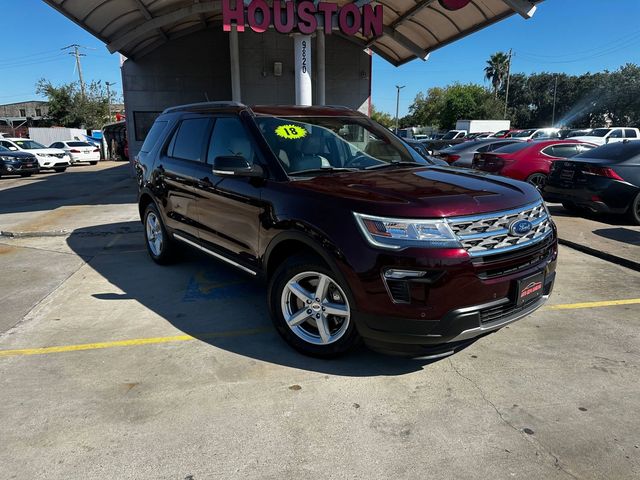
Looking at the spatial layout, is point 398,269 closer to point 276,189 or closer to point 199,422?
point 276,189

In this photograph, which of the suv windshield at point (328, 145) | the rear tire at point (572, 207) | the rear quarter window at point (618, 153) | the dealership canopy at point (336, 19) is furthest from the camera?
the dealership canopy at point (336, 19)

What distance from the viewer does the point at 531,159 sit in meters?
11.2

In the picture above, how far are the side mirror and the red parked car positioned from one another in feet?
29.1

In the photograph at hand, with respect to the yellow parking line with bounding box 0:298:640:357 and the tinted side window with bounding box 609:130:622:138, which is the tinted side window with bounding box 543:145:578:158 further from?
the tinted side window with bounding box 609:130:622:138

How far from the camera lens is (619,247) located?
6684 mm

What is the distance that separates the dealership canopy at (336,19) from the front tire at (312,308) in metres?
10.0

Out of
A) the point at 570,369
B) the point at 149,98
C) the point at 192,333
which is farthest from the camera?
the point at 149,98

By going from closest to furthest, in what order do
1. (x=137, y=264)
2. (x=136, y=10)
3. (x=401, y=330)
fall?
(x=401, y=330)
(x=137, y=264)
(x=136, y=10)

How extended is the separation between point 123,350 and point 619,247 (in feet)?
21.3

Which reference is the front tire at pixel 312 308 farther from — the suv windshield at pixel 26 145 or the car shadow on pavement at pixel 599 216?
the suv windshield at pixel 26 145

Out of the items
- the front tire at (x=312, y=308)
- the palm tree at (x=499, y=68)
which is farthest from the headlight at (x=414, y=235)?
the palm tree at (x=499, y=68)

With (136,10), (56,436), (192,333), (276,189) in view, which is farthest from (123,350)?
(136,10)

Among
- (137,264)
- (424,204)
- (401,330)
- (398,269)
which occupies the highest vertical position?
(424,204)

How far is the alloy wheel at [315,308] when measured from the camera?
332 cm
